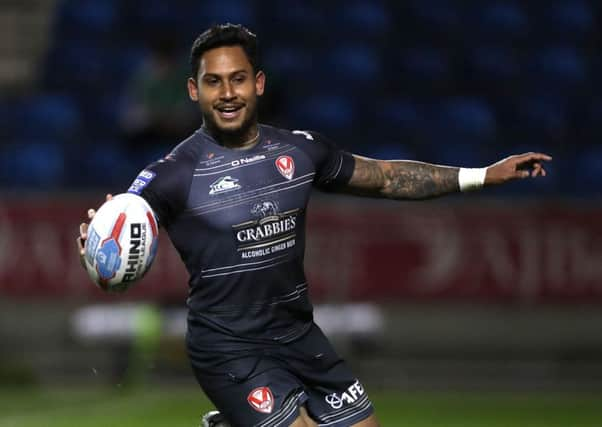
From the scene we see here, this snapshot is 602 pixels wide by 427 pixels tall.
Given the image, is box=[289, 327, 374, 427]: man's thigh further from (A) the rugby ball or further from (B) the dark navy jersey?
(A) the rugby ball

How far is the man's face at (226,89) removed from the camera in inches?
209

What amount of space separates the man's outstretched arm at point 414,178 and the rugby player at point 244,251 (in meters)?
0.33

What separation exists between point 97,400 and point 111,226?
5450 mm

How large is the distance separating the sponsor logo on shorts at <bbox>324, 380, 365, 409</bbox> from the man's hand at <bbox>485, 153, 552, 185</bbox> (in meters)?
1.04

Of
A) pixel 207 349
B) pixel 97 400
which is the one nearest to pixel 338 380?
pixel 207 349

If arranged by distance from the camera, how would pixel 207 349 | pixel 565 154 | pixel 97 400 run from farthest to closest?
pixel 565 154, pixel 97 400, pixel 207 349

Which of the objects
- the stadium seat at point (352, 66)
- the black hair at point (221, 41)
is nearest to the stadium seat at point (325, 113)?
the stadium seat at point (352, 66)

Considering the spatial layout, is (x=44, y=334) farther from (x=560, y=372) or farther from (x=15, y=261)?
(x=560, y=372)

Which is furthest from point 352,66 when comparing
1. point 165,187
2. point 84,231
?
point 84,231

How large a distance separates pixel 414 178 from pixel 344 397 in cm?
100

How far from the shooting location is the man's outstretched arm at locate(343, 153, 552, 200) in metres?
5.75

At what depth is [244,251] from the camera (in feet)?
17.3

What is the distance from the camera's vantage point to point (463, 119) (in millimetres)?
12602

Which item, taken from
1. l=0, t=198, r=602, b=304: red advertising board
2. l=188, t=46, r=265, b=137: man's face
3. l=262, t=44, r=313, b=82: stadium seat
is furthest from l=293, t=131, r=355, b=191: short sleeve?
l=262, t=44, r=313, b=82: stadium seat
